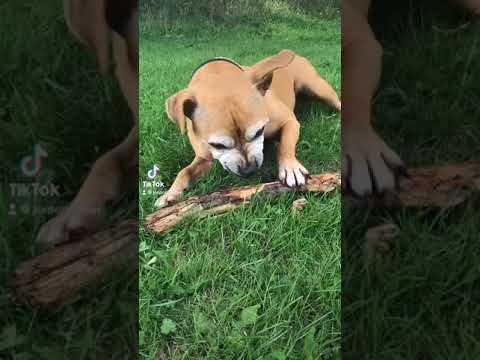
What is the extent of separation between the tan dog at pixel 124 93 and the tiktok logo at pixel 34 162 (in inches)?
7.2

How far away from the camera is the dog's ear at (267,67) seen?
6.23ft

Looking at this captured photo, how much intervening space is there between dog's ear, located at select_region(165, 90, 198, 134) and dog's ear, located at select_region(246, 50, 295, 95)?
0.23 metres

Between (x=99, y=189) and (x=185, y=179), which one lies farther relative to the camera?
(x=99, y=189)

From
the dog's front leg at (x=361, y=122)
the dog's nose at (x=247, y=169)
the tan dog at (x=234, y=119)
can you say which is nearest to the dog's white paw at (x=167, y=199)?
the tan dog at (x=234, y=119)

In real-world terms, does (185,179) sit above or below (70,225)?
above

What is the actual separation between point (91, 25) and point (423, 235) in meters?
1.49

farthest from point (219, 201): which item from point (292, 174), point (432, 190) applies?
point (432, 190)

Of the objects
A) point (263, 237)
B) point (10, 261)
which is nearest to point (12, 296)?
point (10, 261)

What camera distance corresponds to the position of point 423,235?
198 centimetres

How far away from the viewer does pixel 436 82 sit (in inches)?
82.4

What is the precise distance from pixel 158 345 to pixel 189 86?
917 mm

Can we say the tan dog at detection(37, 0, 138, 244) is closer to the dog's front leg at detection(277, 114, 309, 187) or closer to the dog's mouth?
the dog's mouth

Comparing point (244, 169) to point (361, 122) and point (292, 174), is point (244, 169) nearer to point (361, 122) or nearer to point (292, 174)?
point (292, 174)

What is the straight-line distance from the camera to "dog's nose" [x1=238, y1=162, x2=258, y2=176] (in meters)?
1.90
